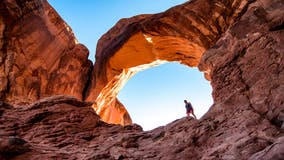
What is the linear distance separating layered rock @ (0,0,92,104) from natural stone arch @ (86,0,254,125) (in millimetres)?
1831

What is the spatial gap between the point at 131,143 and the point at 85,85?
15.8 meters

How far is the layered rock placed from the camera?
66.0 ft

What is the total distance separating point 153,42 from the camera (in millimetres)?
25031

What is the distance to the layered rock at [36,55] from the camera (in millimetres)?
20109

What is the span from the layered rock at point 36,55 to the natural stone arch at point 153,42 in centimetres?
183

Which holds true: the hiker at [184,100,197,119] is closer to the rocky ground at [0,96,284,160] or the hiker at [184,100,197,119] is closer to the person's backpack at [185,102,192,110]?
the person's backpack at [185,102,192,110]

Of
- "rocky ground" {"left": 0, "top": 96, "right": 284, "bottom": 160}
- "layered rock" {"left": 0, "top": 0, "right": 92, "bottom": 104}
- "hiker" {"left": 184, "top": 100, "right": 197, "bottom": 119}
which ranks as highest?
"layered rock" {"left": 0, "top": 0, "right": 92, "bottom": 104}

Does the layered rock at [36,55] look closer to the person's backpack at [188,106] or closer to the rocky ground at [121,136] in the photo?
the rocky ground at [121,136]

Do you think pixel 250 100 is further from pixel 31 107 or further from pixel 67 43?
pixel 67 43

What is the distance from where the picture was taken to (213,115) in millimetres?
10758

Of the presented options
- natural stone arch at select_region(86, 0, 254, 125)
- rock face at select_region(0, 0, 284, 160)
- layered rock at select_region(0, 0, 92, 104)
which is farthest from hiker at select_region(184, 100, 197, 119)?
layered rock at select_region(0, 0, 92, 104)

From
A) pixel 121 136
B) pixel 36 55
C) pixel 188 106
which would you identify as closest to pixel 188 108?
pixel 188 106

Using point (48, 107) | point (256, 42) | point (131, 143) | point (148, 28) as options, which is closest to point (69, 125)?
point (48, 107)

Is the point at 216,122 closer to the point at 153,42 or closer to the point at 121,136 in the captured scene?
the point at 121,136
